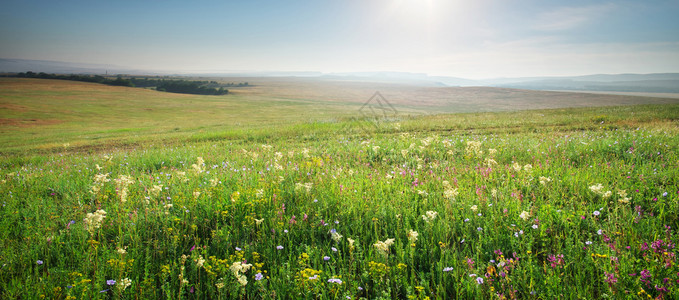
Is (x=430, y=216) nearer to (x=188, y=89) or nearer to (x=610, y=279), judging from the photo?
(x=610, y=279)

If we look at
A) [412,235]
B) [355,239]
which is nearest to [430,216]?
[412,235]

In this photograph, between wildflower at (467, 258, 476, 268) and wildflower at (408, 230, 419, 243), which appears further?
wildflower at (408, 230, 419, 243)

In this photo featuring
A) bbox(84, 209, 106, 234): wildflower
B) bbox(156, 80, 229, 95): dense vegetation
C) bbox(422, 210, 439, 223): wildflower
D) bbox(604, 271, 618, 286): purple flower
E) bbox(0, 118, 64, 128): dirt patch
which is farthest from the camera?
bbox(156, 80, 229, 95): dense vegetation

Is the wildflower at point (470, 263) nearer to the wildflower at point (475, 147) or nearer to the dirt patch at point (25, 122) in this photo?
the wildflower at point (475, 147)

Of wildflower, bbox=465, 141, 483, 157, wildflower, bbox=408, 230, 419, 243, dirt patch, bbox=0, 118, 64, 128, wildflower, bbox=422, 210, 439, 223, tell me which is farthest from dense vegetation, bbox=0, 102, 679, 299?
dirt patch, bbox=0, 118, 64, 128

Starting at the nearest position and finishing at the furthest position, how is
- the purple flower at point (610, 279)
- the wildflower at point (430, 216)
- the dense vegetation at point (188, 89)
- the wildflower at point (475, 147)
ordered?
the purple flower at point (610, 279) < the wildflower at point (430, 216) < the wildflower at point (475, 147) < the dense vegetation at point (188, 89)

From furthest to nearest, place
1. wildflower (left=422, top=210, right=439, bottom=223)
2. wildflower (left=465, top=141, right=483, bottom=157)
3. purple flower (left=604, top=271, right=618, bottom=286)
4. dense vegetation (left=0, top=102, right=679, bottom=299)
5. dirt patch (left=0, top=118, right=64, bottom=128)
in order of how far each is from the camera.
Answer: dirt patch (left=0, top=118, right=64, bottom=128), wildflower (left=465, top=141, right=483, bottom=157), wildflower (left=422, top=210, right=439, bottom=223), dense vegetation (left=0, top=102, right=679, bottom=299), purple flower (left=604, top=271, right=618, bottom=286)

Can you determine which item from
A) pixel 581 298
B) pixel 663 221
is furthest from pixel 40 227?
pixel 663 221

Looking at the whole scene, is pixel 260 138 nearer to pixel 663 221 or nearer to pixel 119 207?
pixel 119 207

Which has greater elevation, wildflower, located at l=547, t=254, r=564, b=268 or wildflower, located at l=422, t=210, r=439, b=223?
wildflower, located at l=422, t=210, r=439, b=223

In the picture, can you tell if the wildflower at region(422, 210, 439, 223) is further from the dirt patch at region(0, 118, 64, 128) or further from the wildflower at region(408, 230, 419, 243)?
the dirt patch at region(0, 118, 64, 128)

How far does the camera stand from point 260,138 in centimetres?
1563

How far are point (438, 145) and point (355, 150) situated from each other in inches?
95.6

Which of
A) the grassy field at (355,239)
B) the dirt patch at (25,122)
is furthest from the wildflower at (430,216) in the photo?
the dirt patch at (25,122)
